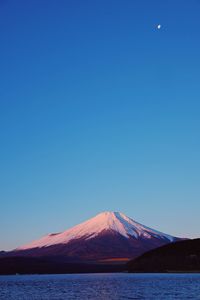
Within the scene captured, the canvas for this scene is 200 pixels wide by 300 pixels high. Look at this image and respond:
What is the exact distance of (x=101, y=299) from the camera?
77812 mm

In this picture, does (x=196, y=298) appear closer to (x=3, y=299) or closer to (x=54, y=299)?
(x=54, y=299)

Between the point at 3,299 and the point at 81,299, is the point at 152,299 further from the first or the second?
the point at 3,299

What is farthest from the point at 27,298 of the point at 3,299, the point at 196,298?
the point at 196,298

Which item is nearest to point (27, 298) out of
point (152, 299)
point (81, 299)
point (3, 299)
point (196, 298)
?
point (3, 299)

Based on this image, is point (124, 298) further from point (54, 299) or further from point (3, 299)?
point (3, 299)

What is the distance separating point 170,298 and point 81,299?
11.9 meters

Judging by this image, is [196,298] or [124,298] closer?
[196,298]

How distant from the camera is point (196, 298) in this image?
73.4m

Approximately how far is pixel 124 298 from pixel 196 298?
1041 cm

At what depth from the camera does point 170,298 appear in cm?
7612

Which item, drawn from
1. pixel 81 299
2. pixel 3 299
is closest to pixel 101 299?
pixel 81 299

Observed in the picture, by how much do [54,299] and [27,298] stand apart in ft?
18.2

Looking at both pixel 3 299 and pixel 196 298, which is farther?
pixel 3 299

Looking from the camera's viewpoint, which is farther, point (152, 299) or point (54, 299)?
point (54, 299)
